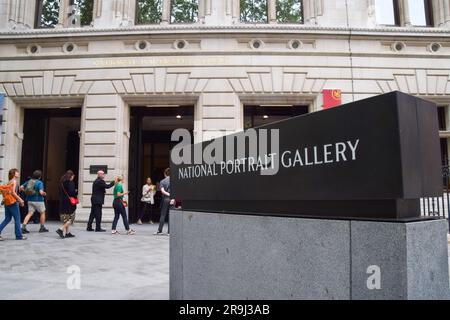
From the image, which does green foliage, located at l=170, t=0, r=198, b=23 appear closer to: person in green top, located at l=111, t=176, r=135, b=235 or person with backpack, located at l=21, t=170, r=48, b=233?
person in green top, located at l=111, t=176, r=135, b=235

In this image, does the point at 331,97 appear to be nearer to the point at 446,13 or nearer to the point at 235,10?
the point at 235,10

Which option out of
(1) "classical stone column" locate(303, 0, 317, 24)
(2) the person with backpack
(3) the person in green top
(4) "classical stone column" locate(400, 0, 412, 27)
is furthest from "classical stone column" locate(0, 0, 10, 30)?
(4) "classical stone column" locate(400, 0, 412, 27)

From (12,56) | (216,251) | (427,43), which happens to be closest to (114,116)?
(12,56)

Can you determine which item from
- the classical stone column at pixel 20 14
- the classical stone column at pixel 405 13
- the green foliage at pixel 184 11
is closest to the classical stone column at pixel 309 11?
the classical stone column at pixel 405 13

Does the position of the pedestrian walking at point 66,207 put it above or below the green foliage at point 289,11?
below

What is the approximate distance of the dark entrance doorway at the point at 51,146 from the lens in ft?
50.5

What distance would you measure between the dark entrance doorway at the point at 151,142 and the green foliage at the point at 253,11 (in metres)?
4.73

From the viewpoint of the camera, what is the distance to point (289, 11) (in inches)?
599

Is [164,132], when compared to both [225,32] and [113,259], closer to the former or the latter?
[225,32]

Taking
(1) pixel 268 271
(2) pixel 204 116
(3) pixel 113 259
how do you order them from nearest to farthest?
(1) pixel 268 271 → (3) pixel 113 259 → (2) pixel 204 116

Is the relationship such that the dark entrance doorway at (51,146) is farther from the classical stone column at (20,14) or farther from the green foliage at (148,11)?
the green foliage at (148,11)

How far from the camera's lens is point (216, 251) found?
Answer: 311 centimetres
